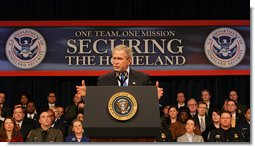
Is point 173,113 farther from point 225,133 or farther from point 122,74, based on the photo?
point 122,74

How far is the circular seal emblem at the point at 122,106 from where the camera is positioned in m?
1.50

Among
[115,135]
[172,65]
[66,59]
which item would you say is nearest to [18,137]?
[66,59]

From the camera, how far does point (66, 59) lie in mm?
7801

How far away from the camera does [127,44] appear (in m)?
7.75

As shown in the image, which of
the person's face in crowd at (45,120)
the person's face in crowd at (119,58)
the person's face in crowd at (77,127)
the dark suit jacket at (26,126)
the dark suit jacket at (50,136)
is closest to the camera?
the person's face in crowd at (119,58)

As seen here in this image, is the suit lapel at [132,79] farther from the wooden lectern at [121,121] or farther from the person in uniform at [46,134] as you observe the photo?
the person in uniform at [46,134]

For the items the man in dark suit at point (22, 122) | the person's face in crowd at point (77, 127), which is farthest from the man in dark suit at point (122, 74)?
the man in dark suit at point (22, 122)

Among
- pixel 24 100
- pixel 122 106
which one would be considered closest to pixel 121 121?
pixel 122 106

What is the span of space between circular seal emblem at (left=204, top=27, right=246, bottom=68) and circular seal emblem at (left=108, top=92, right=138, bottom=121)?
20.7ft

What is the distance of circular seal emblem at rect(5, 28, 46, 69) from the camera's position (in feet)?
25.6

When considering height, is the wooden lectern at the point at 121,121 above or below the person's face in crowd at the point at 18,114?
above

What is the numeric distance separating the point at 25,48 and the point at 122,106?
21.5ft
